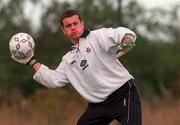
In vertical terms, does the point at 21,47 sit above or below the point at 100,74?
above

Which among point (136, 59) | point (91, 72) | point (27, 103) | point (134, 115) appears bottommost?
point (136, 59)

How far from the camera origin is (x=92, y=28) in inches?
925

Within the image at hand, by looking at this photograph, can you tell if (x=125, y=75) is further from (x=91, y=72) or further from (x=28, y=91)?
(x=28, y=91)

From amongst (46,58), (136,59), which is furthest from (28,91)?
(136,59)

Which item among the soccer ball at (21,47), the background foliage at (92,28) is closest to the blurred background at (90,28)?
the background foliage at (92,28)

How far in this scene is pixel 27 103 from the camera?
1708 centimetres

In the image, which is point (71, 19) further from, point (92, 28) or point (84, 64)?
point (92, 28)

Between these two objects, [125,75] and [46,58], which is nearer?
[125,75]

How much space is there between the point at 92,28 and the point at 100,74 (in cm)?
1614

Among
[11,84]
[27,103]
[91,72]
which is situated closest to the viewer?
[91,72]

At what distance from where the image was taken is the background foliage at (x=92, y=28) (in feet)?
77.5

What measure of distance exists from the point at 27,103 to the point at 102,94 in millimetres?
9785

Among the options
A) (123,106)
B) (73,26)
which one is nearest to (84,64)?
(73,26)

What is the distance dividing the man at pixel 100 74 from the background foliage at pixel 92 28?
14.4 meters
